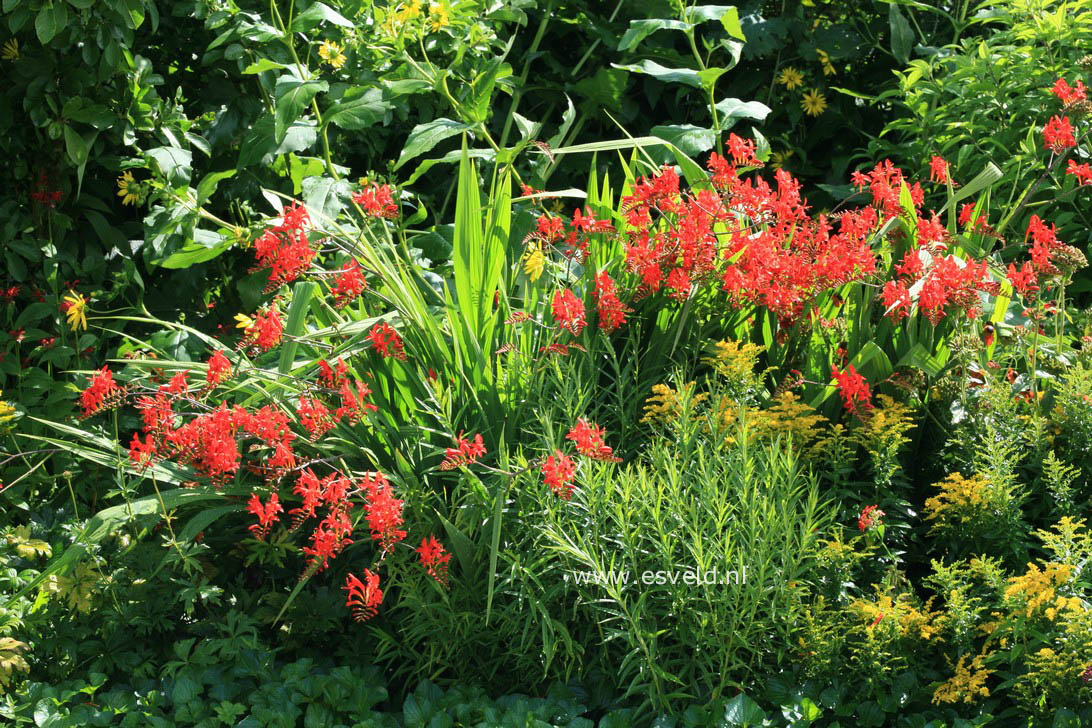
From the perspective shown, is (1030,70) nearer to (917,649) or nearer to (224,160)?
(917,649)

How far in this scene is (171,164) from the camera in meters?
3.46

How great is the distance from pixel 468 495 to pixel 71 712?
105cm

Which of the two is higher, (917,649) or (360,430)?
(360,430)

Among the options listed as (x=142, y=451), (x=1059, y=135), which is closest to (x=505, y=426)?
(x=142, y=451)

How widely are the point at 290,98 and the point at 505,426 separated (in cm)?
127

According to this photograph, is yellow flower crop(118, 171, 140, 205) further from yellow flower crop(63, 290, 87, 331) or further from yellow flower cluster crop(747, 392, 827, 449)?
yellow flower cluster crop(747, 392, 827, 449)

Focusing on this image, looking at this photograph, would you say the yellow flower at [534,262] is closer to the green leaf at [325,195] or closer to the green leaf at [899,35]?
the green leaf at [325,195]

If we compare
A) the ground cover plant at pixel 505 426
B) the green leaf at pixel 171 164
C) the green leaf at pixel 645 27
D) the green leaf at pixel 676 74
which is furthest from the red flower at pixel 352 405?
the green leaf at pixel 645 27

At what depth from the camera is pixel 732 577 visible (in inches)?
89.3

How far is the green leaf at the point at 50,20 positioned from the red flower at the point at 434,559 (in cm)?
195

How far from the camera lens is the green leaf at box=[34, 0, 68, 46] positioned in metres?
3.13

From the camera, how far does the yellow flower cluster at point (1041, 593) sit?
216 centimetres

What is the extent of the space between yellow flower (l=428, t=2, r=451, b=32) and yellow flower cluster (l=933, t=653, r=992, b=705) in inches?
95.6

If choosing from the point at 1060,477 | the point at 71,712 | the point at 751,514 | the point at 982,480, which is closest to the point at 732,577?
the point at 751,514
